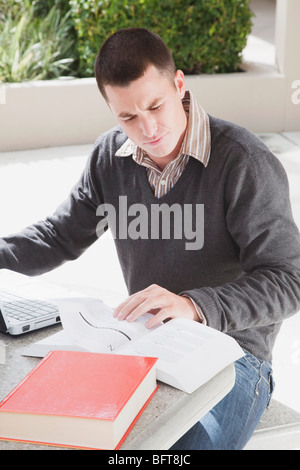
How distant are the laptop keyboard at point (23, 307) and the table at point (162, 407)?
185 mm

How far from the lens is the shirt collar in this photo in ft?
6.72

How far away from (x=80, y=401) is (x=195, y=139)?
0.98 metres

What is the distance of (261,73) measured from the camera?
7.00 metres

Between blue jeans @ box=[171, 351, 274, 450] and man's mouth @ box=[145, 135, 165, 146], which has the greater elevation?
man's mouth @ box=[145, 135, 165, 146]

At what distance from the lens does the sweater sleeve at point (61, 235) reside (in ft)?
7.26

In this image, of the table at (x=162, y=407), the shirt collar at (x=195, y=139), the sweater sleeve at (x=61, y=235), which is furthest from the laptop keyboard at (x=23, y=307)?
the shirt collar at (x=195, y=139)

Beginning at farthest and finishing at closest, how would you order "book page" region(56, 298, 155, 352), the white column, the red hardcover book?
the white column, "book page" region(56, 298, 155, 352), the red hardcover book

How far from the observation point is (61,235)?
2.34 metres

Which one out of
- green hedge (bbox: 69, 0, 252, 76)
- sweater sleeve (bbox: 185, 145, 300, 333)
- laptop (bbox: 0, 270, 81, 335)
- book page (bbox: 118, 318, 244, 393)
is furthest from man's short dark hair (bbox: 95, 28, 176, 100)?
green hedge (bbox: 69, 0, 252, 76)

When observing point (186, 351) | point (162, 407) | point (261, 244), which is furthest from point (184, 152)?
point (162, 407)

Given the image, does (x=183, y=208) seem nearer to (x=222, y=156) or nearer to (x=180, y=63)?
(x=222, y=156)

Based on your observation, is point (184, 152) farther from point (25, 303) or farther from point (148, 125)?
point (25, 303)

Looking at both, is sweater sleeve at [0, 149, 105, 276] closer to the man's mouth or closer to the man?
the man

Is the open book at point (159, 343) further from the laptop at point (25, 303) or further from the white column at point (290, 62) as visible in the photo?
the white column at point (290, 62)
